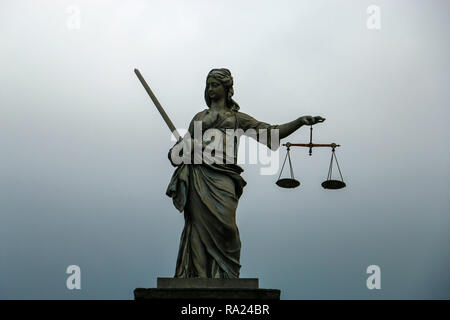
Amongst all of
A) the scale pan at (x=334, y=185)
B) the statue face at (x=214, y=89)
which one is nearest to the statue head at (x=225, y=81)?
the statue face at (x=214, y=89)

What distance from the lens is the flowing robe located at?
1816 cm

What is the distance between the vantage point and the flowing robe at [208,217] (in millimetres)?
18156

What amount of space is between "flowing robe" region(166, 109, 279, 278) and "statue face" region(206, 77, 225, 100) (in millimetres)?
1292

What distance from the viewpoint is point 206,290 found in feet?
56.3

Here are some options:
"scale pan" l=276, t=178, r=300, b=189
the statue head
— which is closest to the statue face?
the statue head

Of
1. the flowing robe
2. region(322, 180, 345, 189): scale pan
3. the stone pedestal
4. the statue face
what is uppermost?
the statue face

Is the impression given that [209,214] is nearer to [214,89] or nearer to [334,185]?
[214,89]

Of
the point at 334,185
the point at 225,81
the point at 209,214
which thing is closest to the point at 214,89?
the point at 225,81

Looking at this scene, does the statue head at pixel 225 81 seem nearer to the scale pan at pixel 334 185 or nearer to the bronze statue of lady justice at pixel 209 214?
the bronze statue of lady justice at pixel 209 214

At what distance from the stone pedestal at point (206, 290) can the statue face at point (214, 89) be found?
149 inches

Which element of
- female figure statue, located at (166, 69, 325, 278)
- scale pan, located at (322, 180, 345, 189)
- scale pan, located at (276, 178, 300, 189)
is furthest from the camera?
scale pan, located at (322, 180, 345, 189)

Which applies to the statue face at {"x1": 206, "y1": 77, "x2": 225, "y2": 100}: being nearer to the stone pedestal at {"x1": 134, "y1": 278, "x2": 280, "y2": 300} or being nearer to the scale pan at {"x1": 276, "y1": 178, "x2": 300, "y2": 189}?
the scale pan at {"x1": 276, "y1": 178, "x2": 300, "y2": 189}
